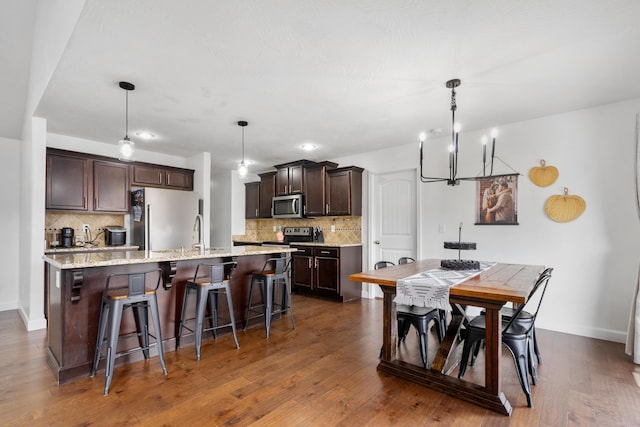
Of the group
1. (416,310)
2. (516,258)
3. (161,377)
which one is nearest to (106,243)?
(161,377)

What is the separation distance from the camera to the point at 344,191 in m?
5.16

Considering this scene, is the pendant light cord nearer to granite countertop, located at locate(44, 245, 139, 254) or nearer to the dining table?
granite countertop, located at locate(44, 245, 139, 254)

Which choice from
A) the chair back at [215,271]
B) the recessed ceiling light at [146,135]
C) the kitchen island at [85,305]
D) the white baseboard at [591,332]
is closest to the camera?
the kitchen island at [85,305]

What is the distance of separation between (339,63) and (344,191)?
2.86 m

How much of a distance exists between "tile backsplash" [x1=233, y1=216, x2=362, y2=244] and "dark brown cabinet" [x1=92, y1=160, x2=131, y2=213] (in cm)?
253

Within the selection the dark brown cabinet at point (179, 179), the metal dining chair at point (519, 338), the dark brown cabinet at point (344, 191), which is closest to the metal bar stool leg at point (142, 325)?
the metal dining chair at point (519, 338)

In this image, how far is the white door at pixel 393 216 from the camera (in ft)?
15.7

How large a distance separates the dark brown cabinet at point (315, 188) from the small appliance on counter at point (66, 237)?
3459mm

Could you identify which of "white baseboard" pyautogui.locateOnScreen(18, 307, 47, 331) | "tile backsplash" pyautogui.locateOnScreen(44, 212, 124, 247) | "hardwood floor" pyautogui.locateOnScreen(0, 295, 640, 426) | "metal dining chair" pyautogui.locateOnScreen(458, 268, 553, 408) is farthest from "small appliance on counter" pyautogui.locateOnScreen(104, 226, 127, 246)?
"metal dining chair" pyautogui.locateOnScreen(458, 268, 553, 408)

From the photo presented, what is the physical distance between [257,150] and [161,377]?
11.9 feet

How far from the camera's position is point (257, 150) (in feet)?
17.1

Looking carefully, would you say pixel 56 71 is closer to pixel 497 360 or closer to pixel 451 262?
pixel 451 262

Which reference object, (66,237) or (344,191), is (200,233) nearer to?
(66,237)

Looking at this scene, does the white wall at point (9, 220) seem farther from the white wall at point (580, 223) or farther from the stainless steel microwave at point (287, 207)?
the white wall at point (580, 223)
